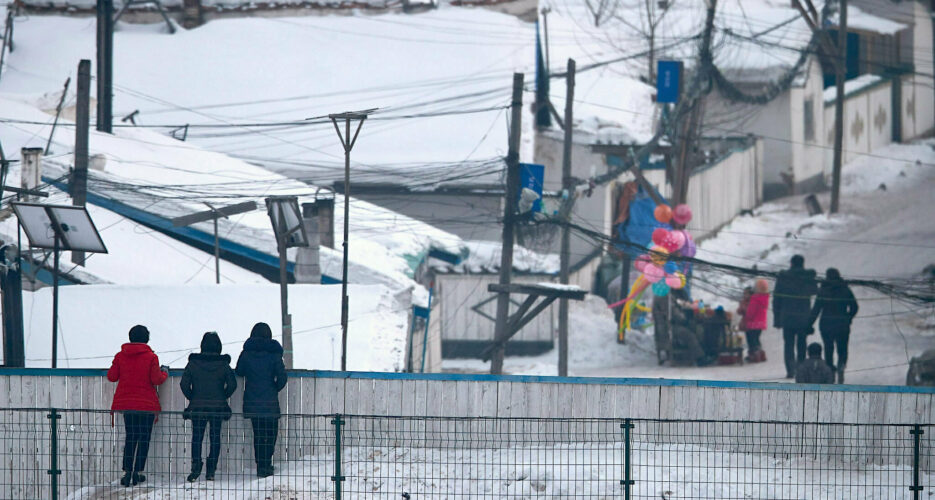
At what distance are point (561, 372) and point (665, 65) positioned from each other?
22.4ft

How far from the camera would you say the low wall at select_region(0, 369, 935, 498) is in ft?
35.6

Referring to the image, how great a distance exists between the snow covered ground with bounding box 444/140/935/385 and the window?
1.46 meters

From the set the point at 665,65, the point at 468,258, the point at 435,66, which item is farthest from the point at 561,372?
the point at 435,66

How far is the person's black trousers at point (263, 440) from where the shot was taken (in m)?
10.7

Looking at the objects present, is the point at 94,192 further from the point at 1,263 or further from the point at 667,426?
the point at 667,426

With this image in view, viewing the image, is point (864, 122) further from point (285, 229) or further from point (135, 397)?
point (135, 397)

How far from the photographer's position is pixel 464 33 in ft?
115

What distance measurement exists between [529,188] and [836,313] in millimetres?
4980

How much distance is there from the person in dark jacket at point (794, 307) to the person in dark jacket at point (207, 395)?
10412 millimetres

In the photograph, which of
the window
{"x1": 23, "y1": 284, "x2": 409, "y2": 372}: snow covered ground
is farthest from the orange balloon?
the window

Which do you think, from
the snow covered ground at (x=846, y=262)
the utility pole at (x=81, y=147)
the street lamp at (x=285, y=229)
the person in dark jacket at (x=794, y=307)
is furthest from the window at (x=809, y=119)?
the street lamp at (x=285, y=229)

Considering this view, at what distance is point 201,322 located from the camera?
16.4 metres

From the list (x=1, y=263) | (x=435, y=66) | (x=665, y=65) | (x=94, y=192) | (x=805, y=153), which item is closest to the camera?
(x=1, y=263)

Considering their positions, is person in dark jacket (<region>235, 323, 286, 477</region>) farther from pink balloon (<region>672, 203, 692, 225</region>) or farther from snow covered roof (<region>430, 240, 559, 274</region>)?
snow covered roof (<region>430, 240, 559, 274</region>)
